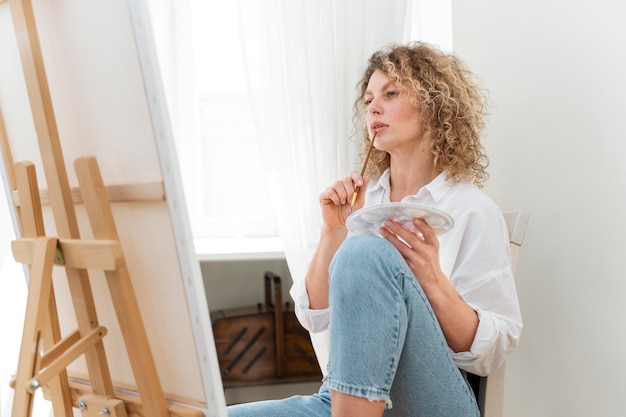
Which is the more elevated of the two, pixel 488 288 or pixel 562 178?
pixel 562 178

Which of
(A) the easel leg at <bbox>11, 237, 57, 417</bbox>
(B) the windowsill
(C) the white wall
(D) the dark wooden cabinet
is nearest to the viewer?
(A) the easel leg at <bbox>11, 237, 57, 417</bbox>

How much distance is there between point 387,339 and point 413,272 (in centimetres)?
18

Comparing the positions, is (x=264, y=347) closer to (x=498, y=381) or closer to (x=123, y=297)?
(x=498, y=381)

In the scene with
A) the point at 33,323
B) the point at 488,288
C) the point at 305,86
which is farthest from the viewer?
the point at 305,86

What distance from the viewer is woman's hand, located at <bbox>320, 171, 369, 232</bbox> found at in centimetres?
142

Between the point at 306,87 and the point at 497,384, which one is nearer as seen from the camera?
the point at 497,384

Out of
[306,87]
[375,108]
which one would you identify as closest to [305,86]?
[306,87]

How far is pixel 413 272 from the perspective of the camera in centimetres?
119

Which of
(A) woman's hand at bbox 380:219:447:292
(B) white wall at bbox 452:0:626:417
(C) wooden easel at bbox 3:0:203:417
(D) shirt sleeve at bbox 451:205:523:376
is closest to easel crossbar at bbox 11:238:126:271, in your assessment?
(C) wooden easel at bbox 3:0:203:417

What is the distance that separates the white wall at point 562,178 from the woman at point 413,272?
0.14 m

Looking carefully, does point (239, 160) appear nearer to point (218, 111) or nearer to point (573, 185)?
point (218, 111)

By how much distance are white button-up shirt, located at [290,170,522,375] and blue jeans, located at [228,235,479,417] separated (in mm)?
88

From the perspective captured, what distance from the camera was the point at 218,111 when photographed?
7.43 ft

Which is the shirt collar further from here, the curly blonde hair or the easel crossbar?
the easel crossbar
